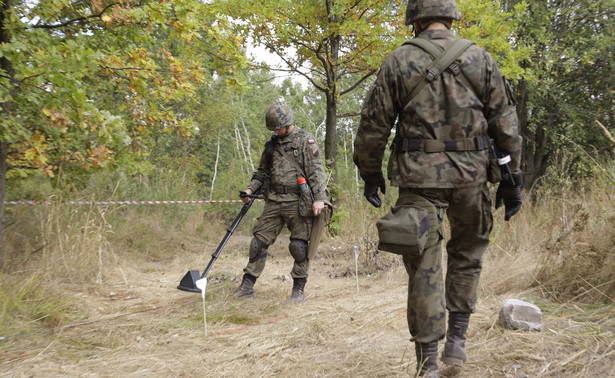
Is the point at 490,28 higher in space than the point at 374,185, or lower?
higher

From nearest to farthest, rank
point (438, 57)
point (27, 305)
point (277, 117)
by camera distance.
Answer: point (438, 57) < point (27, 305) < point (277, 117)

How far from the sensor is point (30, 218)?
212 inches

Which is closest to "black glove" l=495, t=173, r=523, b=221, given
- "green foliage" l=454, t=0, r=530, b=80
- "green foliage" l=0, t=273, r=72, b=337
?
"green foliage" l=0, t=273, r=72, b=337

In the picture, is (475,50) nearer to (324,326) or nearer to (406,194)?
(406,194)

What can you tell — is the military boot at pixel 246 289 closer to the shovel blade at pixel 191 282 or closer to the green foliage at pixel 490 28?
the shovel blade at pixel 191 282

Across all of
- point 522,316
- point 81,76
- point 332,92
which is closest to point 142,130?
point 81,76

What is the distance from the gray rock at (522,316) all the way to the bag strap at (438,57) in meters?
1.64

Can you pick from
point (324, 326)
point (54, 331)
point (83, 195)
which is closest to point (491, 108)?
point (324, 326)

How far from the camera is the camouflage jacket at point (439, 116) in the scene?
2385mm

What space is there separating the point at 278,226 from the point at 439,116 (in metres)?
2.77

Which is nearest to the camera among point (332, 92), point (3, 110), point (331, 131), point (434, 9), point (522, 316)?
point (434, 9)

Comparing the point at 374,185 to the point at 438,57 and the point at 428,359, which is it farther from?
the point at 428,359

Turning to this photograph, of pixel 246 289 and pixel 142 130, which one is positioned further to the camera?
pixel 142 130

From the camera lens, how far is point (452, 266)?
265 centimetres
